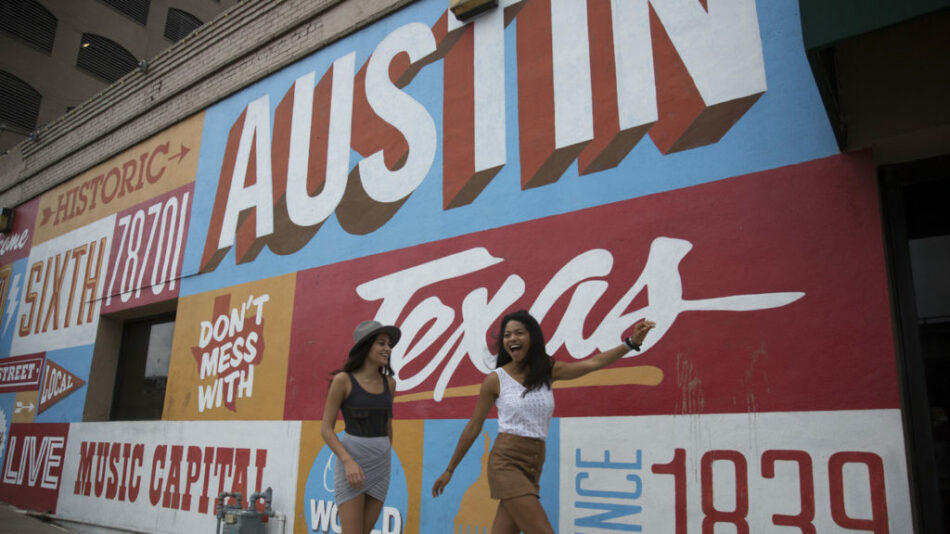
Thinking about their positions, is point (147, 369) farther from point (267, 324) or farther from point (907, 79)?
point (907, 79)

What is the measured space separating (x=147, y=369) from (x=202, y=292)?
1966 mm

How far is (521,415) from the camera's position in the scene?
3.61 metres

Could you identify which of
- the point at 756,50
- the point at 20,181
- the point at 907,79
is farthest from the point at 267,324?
the point at 20,181

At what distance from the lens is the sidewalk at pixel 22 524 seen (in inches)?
317

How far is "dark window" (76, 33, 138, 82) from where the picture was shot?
2355cm

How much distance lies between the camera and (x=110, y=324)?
1002 cm

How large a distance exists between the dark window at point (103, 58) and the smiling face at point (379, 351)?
24.6 m

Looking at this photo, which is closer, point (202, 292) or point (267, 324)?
point (267, 324)

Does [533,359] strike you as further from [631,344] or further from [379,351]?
[379,351]

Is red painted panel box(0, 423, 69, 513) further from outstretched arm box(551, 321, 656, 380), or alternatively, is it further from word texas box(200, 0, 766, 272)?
outstretched arm box(551, 321, 656, 380)

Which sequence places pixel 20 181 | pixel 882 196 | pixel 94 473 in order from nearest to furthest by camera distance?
pixel 882 196, pixel 94 473, pixel 20 181

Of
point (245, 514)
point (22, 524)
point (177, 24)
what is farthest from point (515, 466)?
point (177, 24)

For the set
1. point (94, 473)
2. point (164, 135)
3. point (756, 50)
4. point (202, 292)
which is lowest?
point (94, 473)

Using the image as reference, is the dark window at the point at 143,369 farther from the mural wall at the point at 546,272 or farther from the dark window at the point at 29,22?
the dark window at the point at 29,22
